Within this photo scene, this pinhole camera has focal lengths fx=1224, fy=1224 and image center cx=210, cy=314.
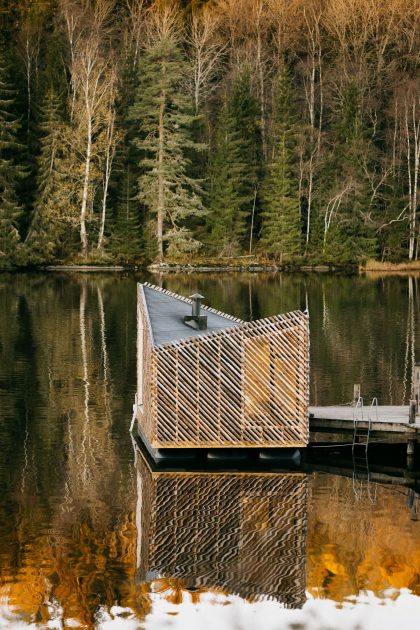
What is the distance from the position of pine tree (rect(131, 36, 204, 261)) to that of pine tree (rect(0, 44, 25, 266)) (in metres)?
9.06

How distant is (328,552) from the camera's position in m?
21.0

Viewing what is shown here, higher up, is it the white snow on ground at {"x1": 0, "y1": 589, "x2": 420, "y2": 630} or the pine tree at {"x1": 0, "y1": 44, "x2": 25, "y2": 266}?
the pine tree at {"x1": 0, "y1": 44, "x2": 25, "y2": 266}

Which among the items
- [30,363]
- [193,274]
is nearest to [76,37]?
[193,274]

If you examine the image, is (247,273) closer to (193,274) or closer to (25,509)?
(193,274)

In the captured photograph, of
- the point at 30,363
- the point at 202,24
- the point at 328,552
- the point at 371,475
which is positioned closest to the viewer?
the point at 328,552

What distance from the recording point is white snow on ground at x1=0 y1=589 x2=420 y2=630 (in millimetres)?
17781

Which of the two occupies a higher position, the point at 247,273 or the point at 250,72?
the point at 250,72

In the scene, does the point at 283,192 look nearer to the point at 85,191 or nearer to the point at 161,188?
the point at 161,188

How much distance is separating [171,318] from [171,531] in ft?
32.7

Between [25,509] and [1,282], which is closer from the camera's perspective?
[25,509]

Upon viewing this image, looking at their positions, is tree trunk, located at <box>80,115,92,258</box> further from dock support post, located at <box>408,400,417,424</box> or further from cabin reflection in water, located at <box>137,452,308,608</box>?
dock support post, located at <box>408,400,417,424</box>

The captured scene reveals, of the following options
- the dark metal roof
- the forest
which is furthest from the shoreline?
the dark metal roof

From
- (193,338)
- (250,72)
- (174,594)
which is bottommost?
(174,594)

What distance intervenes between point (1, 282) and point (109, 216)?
18869 mm
